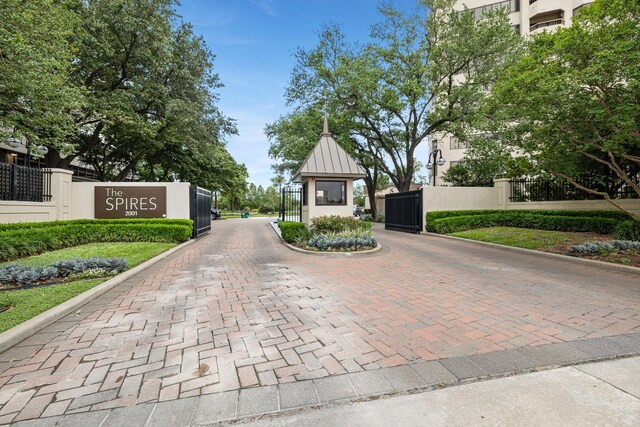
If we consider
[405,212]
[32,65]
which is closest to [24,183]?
[32,65]

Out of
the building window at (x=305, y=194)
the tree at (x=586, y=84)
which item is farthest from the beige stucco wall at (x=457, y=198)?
the building window at (x=305, y=194)

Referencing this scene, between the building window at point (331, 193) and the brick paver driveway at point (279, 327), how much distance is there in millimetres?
5065

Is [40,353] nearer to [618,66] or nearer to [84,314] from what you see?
[84,314]

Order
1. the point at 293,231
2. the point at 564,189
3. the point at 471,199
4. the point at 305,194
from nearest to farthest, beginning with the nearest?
the point at 293,231
the point at 305,194
the point at 564,189
the point at 471,199

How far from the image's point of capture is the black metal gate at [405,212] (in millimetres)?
15664

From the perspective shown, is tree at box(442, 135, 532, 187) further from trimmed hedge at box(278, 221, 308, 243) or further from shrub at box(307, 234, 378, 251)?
trimmed hedge at box(278, 221, 308, 243)

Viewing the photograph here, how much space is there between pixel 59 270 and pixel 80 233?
5.75 m

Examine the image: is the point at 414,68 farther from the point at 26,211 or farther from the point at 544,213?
the point at 26,211

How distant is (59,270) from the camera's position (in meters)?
5.75

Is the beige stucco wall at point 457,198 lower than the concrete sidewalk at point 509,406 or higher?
higher

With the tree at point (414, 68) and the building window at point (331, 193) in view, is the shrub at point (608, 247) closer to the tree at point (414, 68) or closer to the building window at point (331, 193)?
the building window at point (331, 193)

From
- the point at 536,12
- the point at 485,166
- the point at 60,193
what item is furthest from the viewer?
the point at 536,12

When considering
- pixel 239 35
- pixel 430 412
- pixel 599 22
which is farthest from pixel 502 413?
pixel 239 35

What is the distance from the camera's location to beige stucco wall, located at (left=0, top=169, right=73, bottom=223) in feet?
31.8
